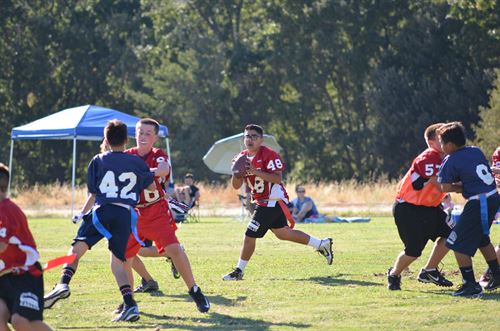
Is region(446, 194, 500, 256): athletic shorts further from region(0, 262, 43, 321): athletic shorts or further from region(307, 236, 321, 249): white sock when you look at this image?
region(0, 262, 43, 321): athletic shorts

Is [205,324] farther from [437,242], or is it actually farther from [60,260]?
[437,242]

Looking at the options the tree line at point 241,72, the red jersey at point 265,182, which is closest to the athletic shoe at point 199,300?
the red jersey at point 265,182

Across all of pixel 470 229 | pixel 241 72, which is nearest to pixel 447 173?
pixel 470 229

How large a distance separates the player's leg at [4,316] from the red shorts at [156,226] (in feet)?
9.85

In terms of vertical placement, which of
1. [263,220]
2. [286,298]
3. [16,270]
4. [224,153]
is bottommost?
[286,298]

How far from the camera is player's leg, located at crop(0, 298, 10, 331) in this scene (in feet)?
24.4

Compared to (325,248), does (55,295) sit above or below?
above

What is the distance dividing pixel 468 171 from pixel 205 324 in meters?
3.10

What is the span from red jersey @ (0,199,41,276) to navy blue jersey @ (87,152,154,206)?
1.94 metres

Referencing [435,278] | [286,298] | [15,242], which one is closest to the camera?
[15,242]

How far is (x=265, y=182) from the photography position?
12.9 meters

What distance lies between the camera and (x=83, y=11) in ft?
182

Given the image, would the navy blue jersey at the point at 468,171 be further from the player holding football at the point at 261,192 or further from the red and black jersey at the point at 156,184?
the red and black jersey at the point at 156,184

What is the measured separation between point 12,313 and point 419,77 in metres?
43.0
